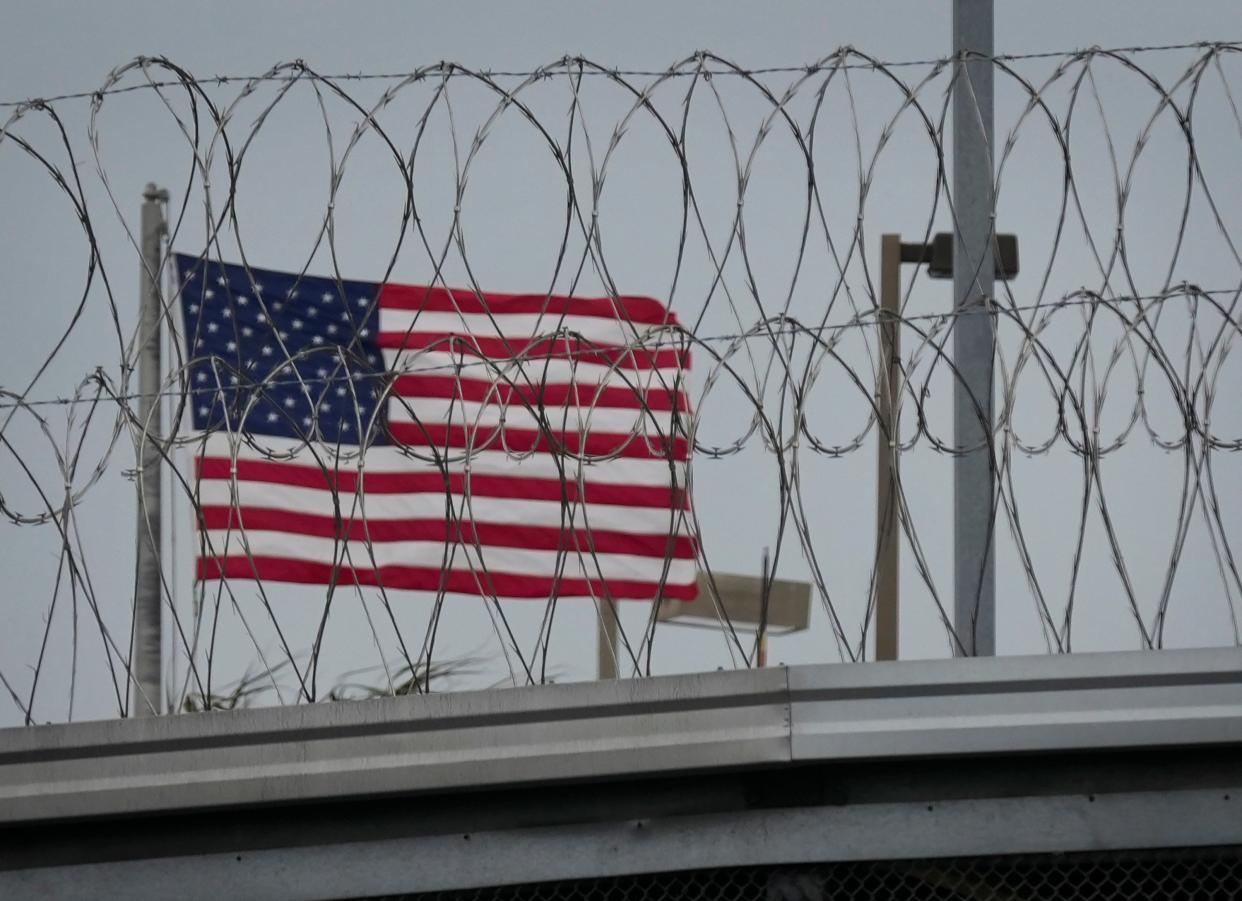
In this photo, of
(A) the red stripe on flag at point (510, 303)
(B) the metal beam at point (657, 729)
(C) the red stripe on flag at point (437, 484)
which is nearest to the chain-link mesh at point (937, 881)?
(B) the metal beam at point (657, 729)

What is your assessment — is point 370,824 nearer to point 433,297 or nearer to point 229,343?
point 433,297

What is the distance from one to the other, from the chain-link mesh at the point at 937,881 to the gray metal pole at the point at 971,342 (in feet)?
7.37

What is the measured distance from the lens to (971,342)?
6789 millimetres

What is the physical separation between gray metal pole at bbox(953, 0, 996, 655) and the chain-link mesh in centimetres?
225

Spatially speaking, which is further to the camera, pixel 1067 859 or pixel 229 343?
pixel 229 343

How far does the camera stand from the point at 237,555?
12078 millimetres

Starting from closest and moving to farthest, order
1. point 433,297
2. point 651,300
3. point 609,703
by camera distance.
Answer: point 609,703, point 433,297, point 651,300

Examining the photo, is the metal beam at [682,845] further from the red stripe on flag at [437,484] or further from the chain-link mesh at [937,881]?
the red stripe on flag at [437,484]

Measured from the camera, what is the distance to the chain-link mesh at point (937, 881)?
402 cm

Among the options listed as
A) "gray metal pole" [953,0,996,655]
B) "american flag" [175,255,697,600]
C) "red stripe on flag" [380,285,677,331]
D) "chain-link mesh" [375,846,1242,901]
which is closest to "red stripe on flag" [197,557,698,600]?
"american flag" [175,255,697,600]

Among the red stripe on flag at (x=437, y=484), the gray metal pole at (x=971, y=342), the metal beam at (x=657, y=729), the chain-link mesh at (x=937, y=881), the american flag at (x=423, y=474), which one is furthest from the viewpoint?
the red stripe on flag at (x=437, y=484)

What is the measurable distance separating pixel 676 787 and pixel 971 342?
322 centimetres

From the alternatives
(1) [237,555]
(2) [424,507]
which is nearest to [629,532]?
(2) [424,507]

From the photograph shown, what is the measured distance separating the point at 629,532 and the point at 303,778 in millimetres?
8439
